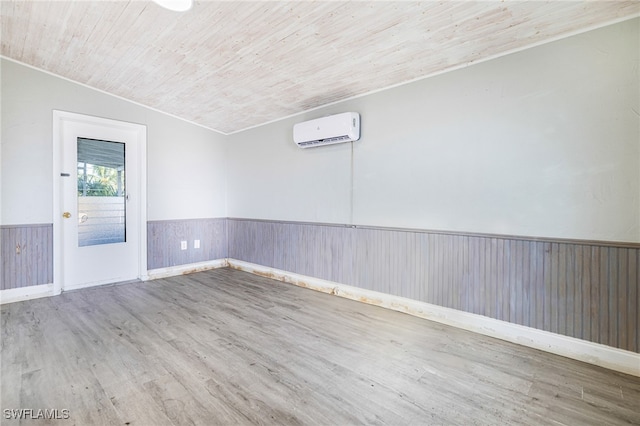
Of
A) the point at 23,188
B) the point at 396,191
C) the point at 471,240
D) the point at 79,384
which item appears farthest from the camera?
the point at 23,188

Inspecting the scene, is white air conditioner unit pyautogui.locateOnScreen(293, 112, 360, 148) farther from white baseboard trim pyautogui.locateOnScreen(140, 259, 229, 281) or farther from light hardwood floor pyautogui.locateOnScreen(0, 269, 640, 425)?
white baseboard trim pyautogui.locateOnScreen(140, 259, 229, 281)

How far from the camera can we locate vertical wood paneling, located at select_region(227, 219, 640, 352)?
2.04m

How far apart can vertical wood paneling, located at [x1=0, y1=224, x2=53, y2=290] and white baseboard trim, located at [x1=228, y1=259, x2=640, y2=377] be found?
3206 millimetres

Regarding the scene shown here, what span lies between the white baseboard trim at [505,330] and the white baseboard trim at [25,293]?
10.4ft

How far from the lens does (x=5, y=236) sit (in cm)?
321

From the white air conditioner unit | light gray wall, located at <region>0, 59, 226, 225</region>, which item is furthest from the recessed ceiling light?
light gray wall, located at <region>0, 59, 226, 225</region>

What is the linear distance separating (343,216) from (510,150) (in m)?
1.81

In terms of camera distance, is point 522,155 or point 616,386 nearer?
point 616,386

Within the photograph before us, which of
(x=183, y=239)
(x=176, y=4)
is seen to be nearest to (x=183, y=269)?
(x=183, y=239)

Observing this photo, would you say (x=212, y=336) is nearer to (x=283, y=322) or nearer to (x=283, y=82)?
(x=283, y=322)

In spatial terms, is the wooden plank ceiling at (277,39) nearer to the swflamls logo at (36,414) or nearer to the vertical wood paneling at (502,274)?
the vertical wood paneling at (502,274)

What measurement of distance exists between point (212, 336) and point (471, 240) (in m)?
2.37

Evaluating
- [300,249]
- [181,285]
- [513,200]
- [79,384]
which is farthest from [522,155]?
[181,285]

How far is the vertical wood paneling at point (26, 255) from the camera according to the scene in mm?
3217
